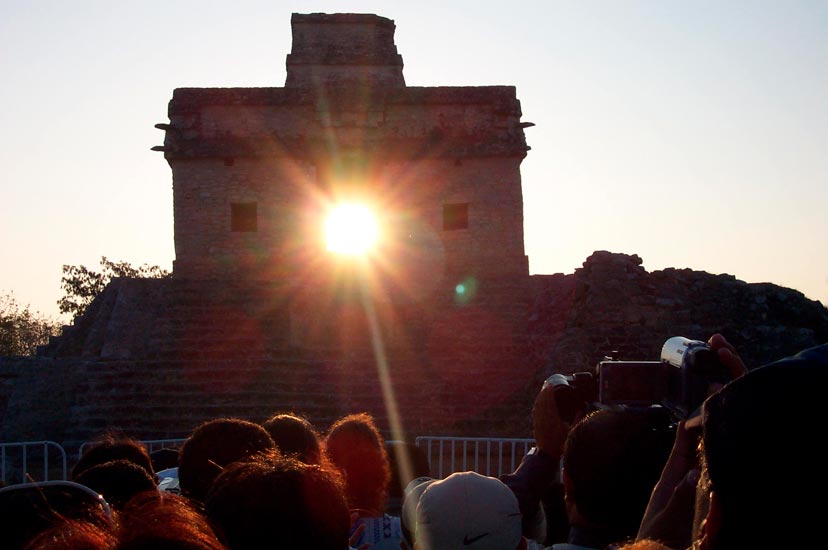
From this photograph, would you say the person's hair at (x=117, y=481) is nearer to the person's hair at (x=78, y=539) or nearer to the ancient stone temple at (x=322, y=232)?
the person's hair at (x=78, y=539)

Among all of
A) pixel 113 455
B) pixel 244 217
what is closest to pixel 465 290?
pixel 244 217

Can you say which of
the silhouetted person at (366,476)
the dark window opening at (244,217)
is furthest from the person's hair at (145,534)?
the dark window opening at (244,217)

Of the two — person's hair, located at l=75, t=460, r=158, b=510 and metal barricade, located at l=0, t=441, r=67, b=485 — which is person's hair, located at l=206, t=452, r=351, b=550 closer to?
person's hair, located at l=75, t=460, r=158, b=510

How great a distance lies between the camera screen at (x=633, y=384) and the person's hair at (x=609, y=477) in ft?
0.99

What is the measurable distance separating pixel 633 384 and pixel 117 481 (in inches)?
76.4

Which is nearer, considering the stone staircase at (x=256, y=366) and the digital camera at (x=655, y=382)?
the digital camera at (x=655, y=382)

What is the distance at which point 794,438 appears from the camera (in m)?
1.36

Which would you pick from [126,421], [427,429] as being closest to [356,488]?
[427,429]

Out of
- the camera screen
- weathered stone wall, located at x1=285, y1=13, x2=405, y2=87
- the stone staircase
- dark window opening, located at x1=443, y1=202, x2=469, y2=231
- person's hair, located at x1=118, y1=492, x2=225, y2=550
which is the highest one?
weathered stone wall, located at x1=285, y1=13, x2=405, y2=87

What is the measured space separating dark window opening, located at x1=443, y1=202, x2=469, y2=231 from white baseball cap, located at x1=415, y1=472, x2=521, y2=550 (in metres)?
17.3

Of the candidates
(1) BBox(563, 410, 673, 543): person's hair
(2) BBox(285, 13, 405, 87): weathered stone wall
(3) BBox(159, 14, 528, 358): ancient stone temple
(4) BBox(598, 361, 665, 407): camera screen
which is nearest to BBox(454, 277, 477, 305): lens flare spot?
(3) BBox(159, 14, 528, 358): ancient stone temple

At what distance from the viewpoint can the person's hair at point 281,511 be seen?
6.84 feet

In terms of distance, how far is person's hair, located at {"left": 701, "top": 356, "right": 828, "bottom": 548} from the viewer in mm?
1363

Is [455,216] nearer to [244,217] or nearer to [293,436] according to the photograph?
[244,217]
